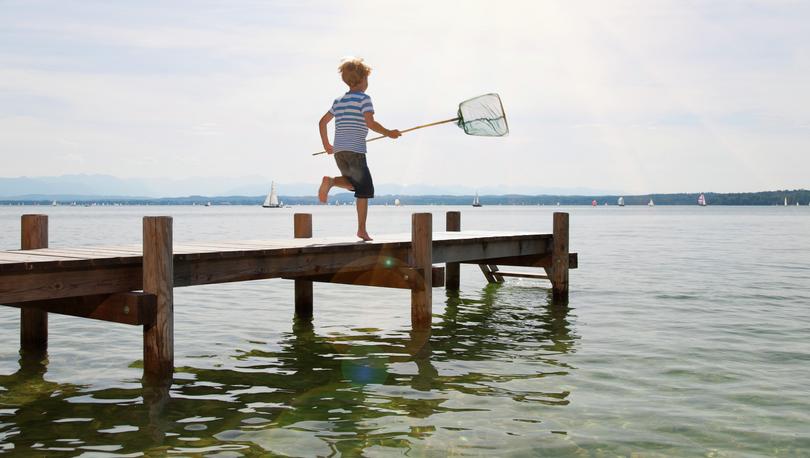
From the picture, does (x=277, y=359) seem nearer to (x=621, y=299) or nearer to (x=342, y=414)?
(x=342, y=414)

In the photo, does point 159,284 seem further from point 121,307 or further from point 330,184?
point 330,184

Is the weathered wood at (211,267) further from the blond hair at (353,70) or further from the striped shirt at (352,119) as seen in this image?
the blond hair at (353,70)

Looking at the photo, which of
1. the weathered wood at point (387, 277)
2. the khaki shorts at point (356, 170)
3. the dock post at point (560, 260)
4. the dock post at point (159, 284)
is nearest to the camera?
the dock post at point (159, 284)

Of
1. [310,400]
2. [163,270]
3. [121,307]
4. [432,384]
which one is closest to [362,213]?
[432,384]

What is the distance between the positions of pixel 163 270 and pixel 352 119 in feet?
11.9

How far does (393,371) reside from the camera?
900 cm

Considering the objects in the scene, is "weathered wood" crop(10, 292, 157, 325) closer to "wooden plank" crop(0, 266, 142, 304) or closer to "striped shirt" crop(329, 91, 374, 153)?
"wooden plank" crop(0, 266, 142, 304)

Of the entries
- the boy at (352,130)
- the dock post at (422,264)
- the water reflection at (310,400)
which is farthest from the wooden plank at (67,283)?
the dock post at (422,264)

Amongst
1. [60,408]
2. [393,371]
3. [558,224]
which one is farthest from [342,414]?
[558,224]

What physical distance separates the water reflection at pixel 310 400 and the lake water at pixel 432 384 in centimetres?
3

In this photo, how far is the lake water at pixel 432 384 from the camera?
6348 millimetres

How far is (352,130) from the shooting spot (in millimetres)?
9930

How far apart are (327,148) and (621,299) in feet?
29.6

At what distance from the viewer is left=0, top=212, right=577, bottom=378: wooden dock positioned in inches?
266
